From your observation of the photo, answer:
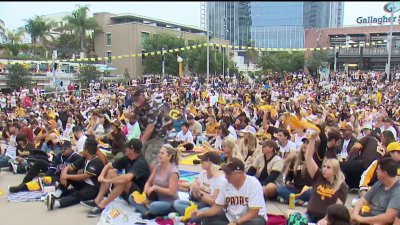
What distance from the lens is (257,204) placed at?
4723 mm

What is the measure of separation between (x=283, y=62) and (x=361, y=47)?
34.2ft

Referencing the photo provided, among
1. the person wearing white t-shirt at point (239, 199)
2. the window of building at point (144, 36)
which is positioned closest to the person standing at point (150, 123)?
the person wearing white t-shirt at point (239, 199)

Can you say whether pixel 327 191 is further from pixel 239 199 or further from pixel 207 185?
pixel 207 185

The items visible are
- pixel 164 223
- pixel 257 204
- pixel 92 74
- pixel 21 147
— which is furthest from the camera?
pixel 92 74

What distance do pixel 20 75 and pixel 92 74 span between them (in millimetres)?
6804

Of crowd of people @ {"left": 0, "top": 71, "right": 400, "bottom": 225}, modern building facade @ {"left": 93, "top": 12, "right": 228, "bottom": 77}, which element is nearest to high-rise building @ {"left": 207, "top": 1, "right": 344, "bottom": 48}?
modern building facade @ {"left": 93, "top": 12, "right": 228, "bottom": 77}

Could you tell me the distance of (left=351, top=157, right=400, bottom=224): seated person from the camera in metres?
4.36

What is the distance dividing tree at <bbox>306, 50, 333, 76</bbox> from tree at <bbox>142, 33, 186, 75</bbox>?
17.2 meters

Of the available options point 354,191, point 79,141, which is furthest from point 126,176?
point 354,191

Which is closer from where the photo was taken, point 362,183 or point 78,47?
point 362,183

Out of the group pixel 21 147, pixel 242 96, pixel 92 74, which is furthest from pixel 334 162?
pixel 92 74

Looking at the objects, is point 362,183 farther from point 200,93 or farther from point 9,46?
point 9,46

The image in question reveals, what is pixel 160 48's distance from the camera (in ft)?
172

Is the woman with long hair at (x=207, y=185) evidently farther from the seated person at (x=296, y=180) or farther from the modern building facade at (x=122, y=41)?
the modern building facade at (x=122, y=41)
